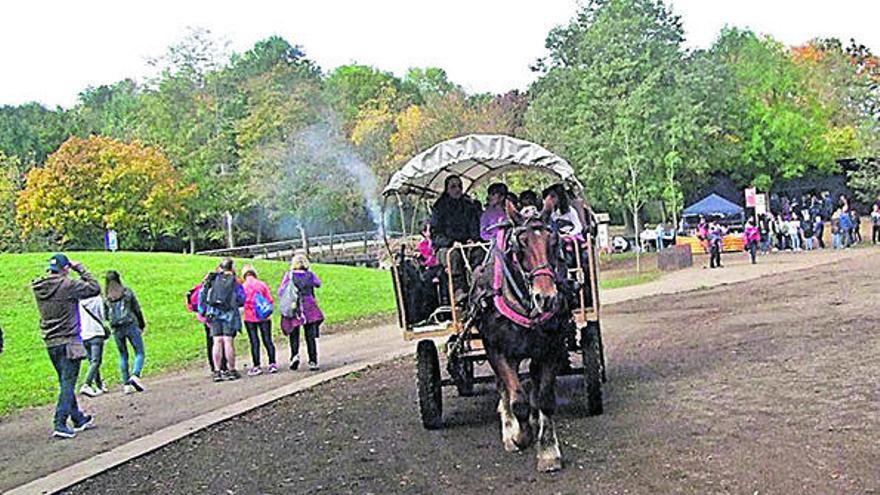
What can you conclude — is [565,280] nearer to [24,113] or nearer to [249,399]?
[249,399]

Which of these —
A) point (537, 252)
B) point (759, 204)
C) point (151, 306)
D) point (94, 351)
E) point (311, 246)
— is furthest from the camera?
point (311, 246)

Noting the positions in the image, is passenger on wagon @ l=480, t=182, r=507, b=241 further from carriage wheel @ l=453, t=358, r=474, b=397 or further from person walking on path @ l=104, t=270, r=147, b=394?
person walking on path @ l=104, t=270, r=147, b=394

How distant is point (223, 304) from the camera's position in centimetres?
1700

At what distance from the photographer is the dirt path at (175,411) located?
11.1m

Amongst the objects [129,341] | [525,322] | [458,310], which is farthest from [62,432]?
[525,322]

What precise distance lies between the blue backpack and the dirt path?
42.4 inches

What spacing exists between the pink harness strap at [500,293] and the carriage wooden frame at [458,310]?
1.04 m

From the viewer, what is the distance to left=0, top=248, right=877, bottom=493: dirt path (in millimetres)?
11148

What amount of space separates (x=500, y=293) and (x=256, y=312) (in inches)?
386

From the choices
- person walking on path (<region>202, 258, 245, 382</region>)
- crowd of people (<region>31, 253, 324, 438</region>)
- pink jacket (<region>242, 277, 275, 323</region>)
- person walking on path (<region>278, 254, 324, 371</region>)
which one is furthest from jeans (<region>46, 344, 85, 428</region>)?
pink jacket (<region>242, 277, 275, 323</region>)

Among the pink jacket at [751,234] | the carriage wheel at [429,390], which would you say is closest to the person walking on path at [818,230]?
the pink jacket at [751,234]

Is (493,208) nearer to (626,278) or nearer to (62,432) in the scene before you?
(62,432)

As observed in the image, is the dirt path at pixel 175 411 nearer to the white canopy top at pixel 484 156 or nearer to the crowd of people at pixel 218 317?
the crowd of people at pixel 218 317

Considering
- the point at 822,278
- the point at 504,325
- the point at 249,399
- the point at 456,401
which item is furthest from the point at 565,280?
the point at 822,278
